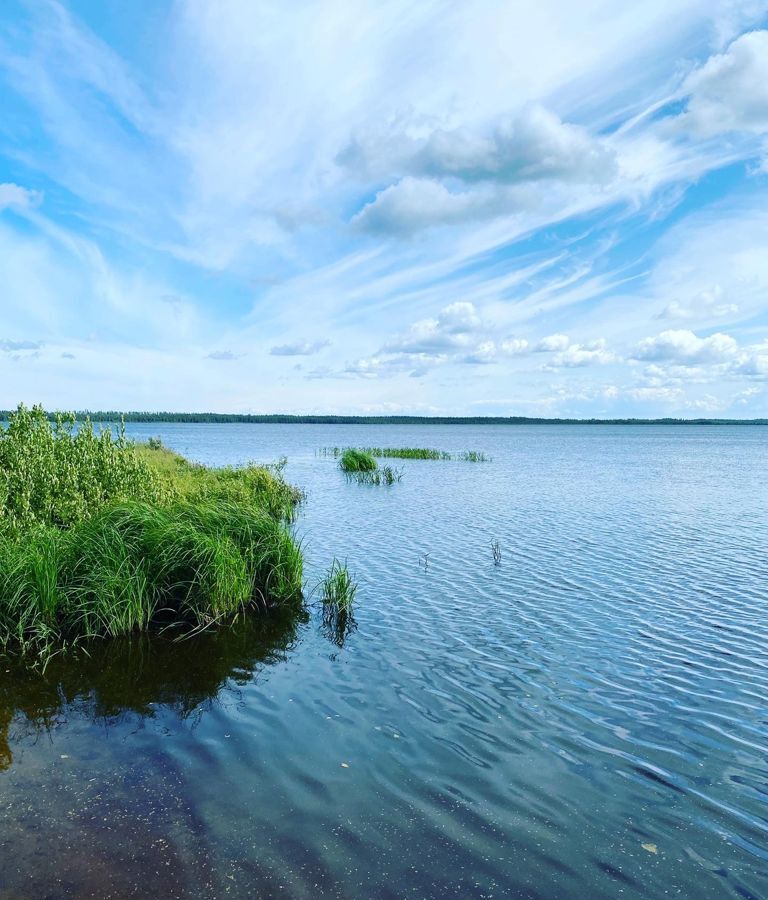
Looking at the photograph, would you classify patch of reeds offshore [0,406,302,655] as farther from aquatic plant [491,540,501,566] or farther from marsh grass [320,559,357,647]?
aquatic plant [491,540,501,566]

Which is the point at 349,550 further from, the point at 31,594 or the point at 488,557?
the point at 31,594

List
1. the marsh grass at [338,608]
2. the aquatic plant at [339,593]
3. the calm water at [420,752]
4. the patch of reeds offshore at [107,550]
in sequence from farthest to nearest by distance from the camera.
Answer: the aquatic plant at [339,593] → the marsh grass at [338,608] → the patch of reeds offshore at [107,550] → the calm water at [420,752]

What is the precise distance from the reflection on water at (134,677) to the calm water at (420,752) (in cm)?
6

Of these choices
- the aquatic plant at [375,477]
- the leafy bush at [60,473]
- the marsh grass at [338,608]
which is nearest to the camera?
the marsh grass at [338,608]

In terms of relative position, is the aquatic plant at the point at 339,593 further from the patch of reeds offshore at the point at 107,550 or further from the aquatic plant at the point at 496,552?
the aquatic plant at the point at 496,552

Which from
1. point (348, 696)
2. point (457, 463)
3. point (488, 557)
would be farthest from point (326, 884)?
point (457, 463)

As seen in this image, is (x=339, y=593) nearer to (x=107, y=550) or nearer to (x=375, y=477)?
(x=107, y=550)

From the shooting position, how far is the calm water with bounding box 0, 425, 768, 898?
6578mm

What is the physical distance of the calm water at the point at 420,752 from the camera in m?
6.58

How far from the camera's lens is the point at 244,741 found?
30.1 ft

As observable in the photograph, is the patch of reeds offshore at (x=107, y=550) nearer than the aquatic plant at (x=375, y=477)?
Yes

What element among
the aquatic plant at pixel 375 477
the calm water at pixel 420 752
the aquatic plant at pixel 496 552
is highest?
the aquatic plant at pixel 375 477

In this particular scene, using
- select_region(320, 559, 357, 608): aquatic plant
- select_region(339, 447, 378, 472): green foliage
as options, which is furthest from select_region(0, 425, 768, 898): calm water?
select_region(339, 447, 378, 472): green foliage

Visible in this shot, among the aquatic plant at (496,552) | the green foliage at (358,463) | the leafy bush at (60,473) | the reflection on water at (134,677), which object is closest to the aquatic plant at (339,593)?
the reflection on water at (134,677)
